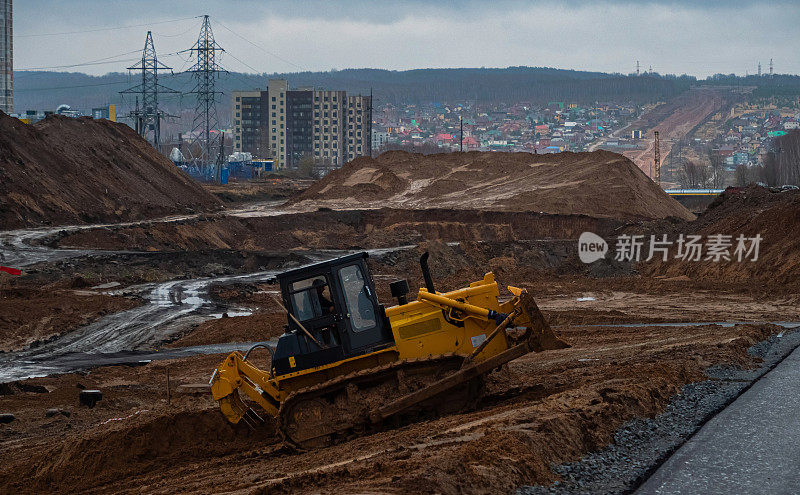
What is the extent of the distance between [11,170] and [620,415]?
41.8 m

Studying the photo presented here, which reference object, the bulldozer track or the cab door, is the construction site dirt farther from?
the cab door

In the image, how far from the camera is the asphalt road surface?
820 centimetres

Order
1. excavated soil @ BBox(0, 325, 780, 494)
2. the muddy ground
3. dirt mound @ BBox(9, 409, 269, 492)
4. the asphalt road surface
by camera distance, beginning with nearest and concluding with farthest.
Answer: the asphalt road surface
excavated soil @ BBox(0, 325, 780, 494)
the muddy ground
dirt mound @ BBox(9, 409, 269, 492)

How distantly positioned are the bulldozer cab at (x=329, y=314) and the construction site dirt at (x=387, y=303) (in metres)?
0.47

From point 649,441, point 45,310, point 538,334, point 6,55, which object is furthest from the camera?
point 6,55

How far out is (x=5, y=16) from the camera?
10612 cm

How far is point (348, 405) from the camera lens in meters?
11.7

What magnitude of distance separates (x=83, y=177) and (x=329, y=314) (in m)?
42.3

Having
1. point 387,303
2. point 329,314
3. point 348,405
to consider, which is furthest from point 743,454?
point 387,303

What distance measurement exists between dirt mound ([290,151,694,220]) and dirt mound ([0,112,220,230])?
11.3m

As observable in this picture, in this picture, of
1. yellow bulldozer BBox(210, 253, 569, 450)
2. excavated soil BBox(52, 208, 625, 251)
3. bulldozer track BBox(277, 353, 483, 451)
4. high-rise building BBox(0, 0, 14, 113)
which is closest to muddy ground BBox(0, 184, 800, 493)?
bulldozer track BBox(277, 353, 483, 451)

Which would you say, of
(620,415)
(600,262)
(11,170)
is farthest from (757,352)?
(11,170)

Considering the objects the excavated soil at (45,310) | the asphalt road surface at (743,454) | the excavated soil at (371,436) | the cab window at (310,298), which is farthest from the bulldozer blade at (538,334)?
the excavated soil at (45,310)

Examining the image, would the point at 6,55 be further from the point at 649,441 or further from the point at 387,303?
the point at 649,441
